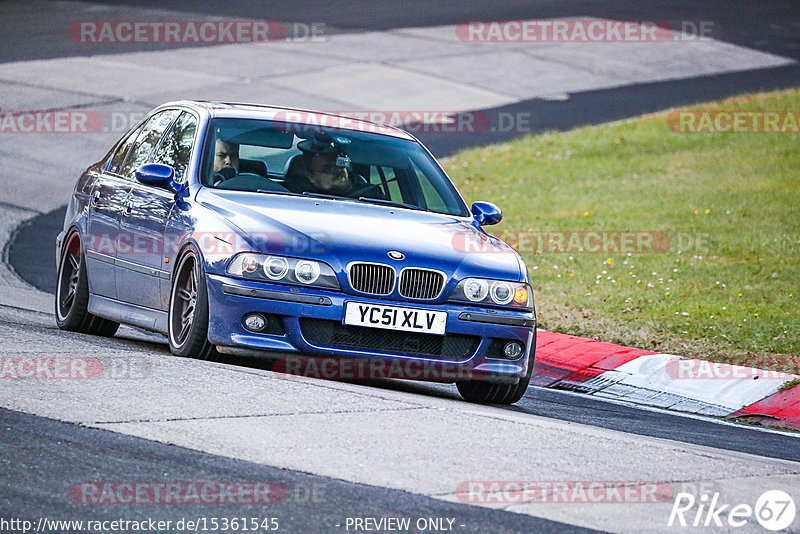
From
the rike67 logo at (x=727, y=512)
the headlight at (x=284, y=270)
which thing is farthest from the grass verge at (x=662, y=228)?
the rike67 logo at (x=727, y=512)

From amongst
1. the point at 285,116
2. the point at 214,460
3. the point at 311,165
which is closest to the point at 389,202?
the point at 311,165

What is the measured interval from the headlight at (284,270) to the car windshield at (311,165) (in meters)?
0.97

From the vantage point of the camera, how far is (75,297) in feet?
30.5

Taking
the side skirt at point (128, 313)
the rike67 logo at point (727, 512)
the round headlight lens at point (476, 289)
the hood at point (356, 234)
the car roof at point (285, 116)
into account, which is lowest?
the side skirt at point (128, 313)

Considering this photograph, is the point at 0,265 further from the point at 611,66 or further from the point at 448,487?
the point at 611,66

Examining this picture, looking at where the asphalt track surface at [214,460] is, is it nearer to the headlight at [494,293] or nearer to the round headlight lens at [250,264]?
the headlight at [494,293]

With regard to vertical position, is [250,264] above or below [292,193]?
below

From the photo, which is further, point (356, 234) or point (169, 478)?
point (356, 234)

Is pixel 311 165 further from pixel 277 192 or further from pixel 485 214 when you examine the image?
pixel 485 214

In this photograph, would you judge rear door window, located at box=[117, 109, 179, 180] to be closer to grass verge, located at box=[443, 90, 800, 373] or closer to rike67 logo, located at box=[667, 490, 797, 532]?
grass verge, located at box=[443, 90, 800, 373]

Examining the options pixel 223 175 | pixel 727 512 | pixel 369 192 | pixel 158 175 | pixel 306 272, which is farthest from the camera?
pixel 369 192

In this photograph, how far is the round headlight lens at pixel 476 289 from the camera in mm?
7469

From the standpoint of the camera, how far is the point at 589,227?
16.1 m

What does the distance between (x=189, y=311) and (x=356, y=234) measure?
1075 mm
